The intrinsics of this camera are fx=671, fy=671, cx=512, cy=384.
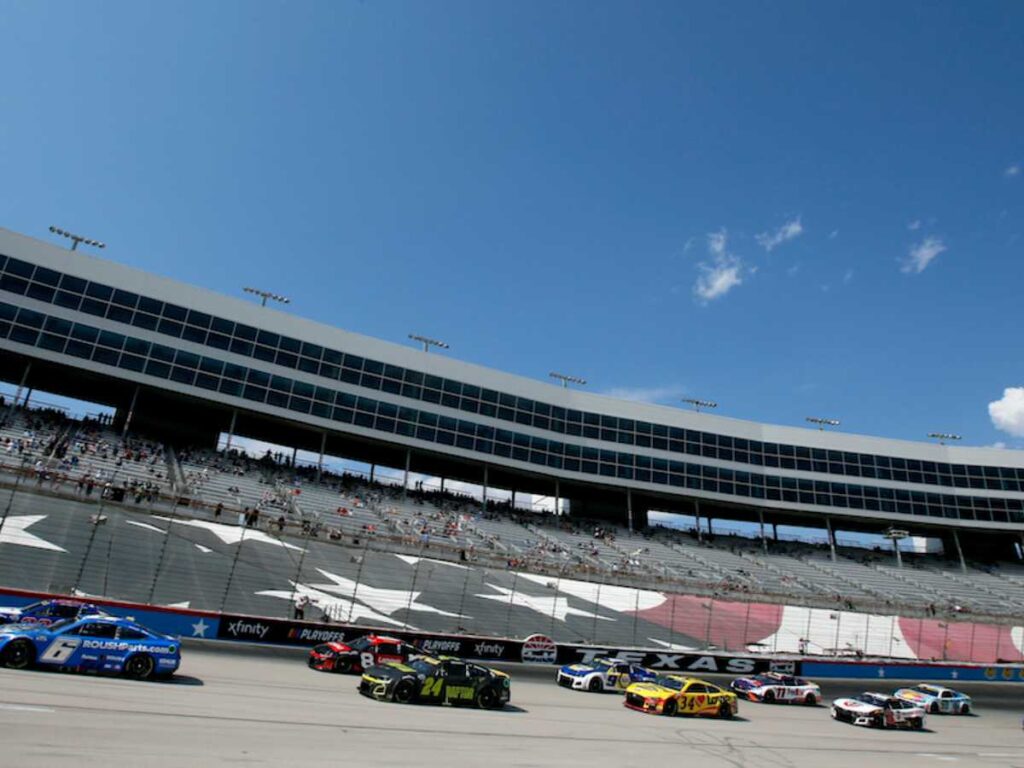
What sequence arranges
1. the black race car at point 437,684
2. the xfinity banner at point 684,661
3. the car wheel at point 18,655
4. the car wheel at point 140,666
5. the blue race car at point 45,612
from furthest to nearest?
1. the xfinity banner at point 684,661
2. the black race car at point 437,684
3. the blue race car at point 45,612
4. the car wheel at point 140,666
5. the car wheel at point 18,655

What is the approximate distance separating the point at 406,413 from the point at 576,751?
39964 mm

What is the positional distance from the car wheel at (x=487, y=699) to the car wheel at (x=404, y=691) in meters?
1.86

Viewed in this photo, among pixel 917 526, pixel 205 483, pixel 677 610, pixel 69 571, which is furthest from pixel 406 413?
pixel 917 526

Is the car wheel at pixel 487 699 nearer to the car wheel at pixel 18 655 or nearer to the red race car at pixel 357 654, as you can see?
the red race car at pixel 357 654

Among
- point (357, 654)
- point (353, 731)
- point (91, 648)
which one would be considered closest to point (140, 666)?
point (91, 648)

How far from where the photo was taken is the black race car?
16.5 meters

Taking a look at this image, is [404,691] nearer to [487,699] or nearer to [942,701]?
[487,699]

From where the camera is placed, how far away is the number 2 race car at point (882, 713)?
901 inches

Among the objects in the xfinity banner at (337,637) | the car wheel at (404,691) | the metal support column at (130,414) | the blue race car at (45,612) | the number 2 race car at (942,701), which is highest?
the metal support column at (130,414)

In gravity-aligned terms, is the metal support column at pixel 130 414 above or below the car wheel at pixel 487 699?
above

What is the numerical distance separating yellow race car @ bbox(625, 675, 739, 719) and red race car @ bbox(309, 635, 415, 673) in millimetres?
7557

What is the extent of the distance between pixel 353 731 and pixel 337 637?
1273 cm

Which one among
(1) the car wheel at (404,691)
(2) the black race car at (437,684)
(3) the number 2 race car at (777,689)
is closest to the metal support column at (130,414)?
(2) the black race car at (437,684)

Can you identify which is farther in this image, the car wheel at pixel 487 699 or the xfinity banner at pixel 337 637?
the xfinity banner at pixel 337 637
